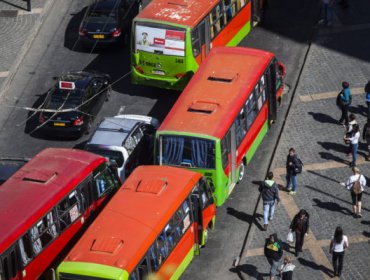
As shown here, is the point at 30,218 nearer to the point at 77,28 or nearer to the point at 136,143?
the point at 136,143

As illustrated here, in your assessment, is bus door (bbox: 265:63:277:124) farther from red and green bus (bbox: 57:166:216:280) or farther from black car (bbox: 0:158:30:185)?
black car (bbox: 0:158:30:185)

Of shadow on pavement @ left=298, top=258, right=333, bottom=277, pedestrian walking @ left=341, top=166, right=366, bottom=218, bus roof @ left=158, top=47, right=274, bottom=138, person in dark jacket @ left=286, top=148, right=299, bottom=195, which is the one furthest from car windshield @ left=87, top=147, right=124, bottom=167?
pedestrian walking @ left=341, top=166, right=366, bottom=218

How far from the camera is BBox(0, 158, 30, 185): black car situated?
38281 millimetres

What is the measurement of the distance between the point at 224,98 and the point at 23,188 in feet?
26.7

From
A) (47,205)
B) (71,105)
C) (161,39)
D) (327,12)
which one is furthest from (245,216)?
(327,12)

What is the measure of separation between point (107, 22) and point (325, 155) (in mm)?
13108

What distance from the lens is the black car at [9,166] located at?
3828 cm

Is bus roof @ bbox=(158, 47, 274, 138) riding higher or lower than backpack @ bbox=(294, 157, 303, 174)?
higher

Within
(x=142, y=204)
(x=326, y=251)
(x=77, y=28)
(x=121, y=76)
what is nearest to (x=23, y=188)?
(x=142, y=204)

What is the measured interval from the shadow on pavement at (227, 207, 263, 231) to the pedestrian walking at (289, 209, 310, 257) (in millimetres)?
2219

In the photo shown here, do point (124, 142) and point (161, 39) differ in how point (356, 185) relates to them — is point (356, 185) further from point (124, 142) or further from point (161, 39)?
point (161, 39)

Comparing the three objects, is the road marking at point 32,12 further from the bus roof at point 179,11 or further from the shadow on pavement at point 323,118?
the shadow on pavement at point 323,118

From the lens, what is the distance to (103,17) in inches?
1966

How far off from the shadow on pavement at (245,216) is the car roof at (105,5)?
1454cm
